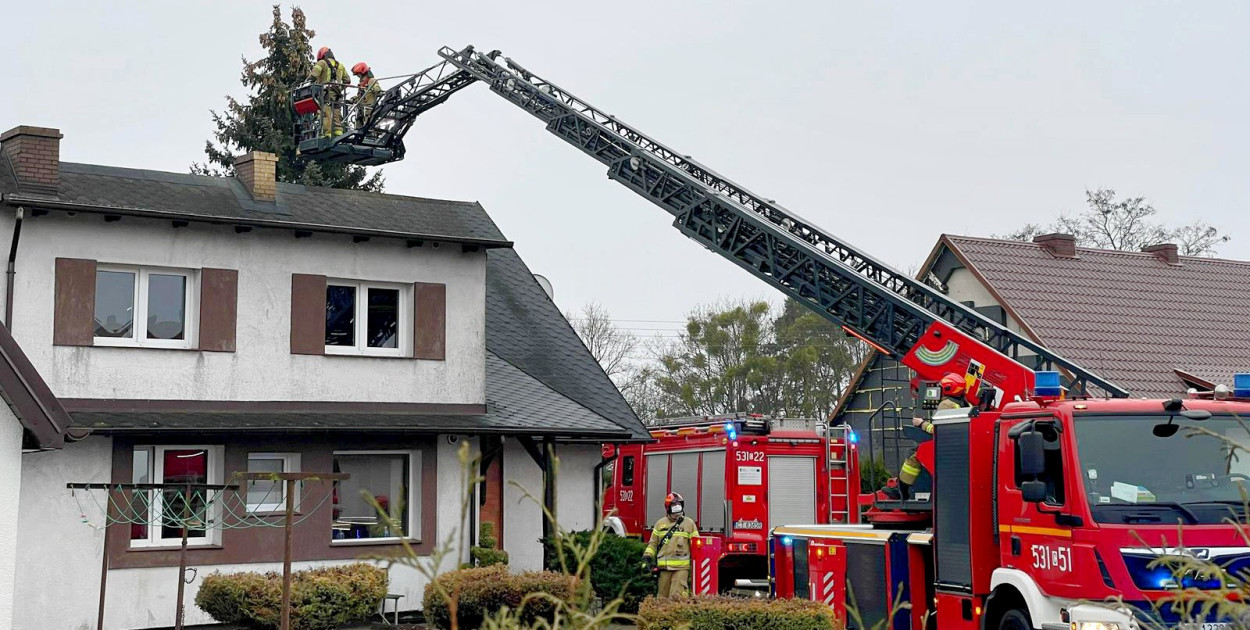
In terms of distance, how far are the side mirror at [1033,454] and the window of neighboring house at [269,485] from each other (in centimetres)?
1014

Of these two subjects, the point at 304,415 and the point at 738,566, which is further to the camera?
the point at 738,566

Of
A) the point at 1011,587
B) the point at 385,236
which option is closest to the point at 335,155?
the point at 385,236

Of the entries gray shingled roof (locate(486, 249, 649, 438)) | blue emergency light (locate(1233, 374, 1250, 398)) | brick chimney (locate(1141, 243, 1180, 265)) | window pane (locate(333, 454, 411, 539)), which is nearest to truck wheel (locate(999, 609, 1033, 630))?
blue emergency light (locate(1233, 374, 1250, 398))

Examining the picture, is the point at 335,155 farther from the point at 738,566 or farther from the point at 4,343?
the point at 4,343

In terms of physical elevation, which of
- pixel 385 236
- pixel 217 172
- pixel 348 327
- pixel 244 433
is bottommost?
pixel 244 433

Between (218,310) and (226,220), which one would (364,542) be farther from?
(226,220)

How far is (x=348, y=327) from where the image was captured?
61.1 feet

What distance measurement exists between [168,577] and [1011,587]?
10256mm

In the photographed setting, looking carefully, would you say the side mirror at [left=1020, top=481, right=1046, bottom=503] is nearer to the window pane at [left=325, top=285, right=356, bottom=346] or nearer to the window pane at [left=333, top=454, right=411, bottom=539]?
the window pane at [left=333, top=454, right=411, bottom=539]

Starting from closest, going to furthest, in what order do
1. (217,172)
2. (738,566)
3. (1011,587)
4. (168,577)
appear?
1. (1011,587)
2. (168,577)
3. (738,566)
4. (217,172)

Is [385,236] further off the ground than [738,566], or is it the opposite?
[385,236]

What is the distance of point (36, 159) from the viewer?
→ 55.7 feet

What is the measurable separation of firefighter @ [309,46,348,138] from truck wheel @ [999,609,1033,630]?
604 inches

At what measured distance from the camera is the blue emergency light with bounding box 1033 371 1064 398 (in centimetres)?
1100
